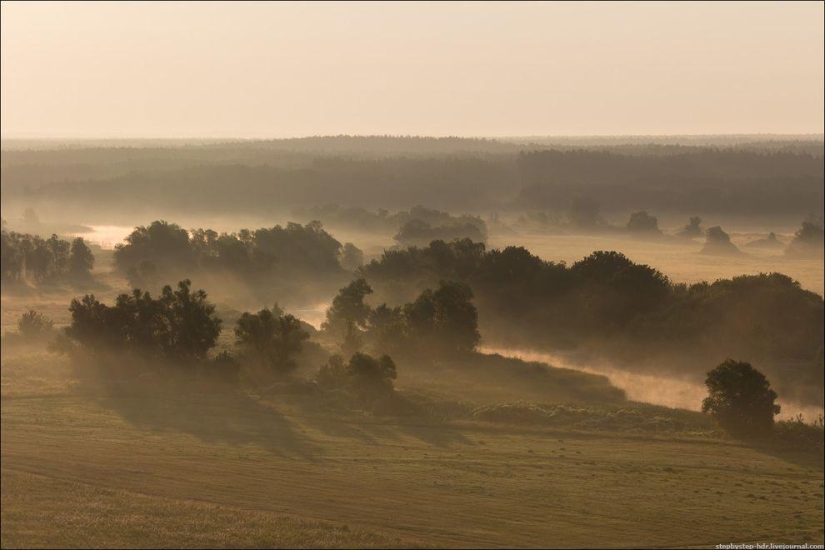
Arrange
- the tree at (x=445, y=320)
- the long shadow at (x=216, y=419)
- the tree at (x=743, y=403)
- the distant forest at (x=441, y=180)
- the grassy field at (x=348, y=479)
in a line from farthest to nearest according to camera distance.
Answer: the distant forest at (x=441, y=180), the tree at (x=445, y=320), the tree at (x=743, y=403), the long shadow at (x=216, y=419), the grassy field at (x=348, y=479)

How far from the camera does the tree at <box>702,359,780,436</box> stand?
3362 cm

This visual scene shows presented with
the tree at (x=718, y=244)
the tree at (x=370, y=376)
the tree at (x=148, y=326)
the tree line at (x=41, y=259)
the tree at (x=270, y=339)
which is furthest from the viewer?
the tree line at (x=41, y=259)

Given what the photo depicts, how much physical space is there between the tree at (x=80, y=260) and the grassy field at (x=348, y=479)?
30092 mm

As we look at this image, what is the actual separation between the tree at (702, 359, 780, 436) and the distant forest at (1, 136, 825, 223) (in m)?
21.0

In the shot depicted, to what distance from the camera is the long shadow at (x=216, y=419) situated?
30.8 meters

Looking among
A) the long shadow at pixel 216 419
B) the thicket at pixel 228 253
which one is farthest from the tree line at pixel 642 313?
the thicket at pixel 228 253

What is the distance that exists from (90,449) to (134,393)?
356 inches

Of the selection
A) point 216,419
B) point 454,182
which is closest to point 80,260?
point 216,419

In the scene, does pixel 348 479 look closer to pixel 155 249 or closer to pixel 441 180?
pixel 155 249

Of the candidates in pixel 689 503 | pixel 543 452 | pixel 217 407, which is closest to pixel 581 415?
pixel 543 452

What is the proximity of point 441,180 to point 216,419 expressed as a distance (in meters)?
66.5

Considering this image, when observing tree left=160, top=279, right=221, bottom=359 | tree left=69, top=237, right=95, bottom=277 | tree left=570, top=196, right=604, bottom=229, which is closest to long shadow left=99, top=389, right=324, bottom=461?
tree left=160, top=279, right=221, bottom=359

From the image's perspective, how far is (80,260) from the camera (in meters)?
65.4

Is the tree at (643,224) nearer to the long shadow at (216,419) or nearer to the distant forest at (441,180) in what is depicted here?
the distant forest at (441,180)
